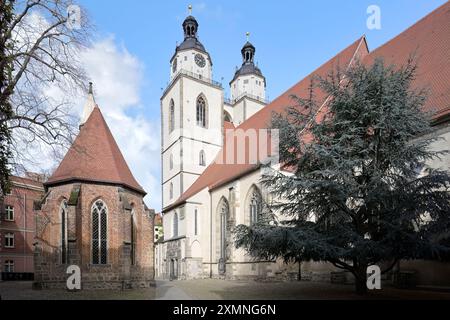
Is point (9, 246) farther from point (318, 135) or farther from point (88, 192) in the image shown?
point (318, 135)

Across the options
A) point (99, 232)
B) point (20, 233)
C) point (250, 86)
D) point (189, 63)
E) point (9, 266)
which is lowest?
point (9, 266)

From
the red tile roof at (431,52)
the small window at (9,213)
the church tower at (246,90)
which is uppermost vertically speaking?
the church tower at (246,90)

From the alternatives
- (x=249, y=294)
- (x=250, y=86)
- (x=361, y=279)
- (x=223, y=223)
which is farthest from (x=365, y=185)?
(x=250, y=86)

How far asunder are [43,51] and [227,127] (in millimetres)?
28316

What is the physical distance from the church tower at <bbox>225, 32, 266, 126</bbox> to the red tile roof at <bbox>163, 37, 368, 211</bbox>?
883cm

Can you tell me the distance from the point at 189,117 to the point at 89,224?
19.7m

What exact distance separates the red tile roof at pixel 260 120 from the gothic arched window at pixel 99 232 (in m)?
8.55

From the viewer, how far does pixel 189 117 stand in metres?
35.1

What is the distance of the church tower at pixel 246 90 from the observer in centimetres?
4125

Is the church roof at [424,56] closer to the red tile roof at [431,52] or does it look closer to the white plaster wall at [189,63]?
the red tile roof at [431,52]

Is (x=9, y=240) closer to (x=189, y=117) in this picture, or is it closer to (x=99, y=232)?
(x=189, y=117)

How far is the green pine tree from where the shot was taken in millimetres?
9391

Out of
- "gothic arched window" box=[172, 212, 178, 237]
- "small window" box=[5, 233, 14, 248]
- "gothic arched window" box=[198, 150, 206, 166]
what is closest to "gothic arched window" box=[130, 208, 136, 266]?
"gothic arched window" box=[172, 212, 178, 237]

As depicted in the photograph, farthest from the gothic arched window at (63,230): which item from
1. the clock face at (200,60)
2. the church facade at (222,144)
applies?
the clock face at (200,60)
